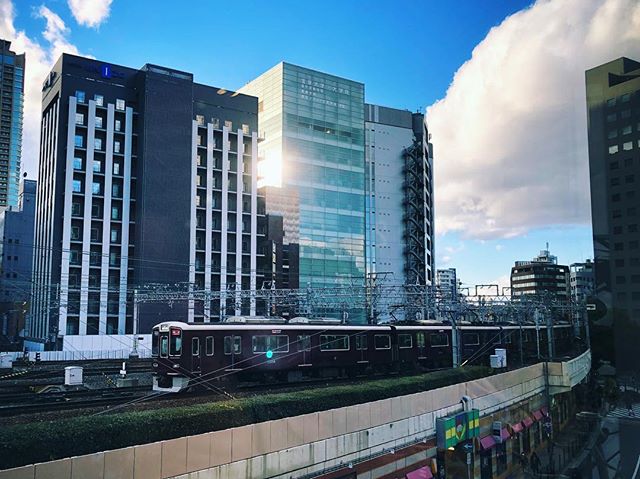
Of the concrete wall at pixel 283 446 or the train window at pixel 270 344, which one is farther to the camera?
the train window at pixel 270 344

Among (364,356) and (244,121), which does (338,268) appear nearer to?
(244,121)

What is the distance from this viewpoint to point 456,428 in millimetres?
10875

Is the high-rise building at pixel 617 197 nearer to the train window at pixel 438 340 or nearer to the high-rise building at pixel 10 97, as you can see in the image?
the high-rise building at pixel 10 97

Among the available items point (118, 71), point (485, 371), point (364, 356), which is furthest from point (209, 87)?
point (485, 371)

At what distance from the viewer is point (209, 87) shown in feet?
133

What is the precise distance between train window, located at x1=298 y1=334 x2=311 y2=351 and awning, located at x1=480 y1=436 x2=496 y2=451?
5.69 metres

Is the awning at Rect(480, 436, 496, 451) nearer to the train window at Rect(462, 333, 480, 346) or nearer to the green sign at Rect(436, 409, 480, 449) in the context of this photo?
the green sign at Rect(436, 409, 480, 449)

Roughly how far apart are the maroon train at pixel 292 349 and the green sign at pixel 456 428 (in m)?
5.61

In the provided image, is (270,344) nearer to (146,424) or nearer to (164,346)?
(164,346)

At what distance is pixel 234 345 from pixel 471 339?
11.1m

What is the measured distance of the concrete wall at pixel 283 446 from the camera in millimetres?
5977

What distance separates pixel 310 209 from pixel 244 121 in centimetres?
875

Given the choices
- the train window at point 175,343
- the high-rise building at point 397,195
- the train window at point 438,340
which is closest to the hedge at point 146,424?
→ the train window at point 175,343

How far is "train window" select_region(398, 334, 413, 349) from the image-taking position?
61.0ft
